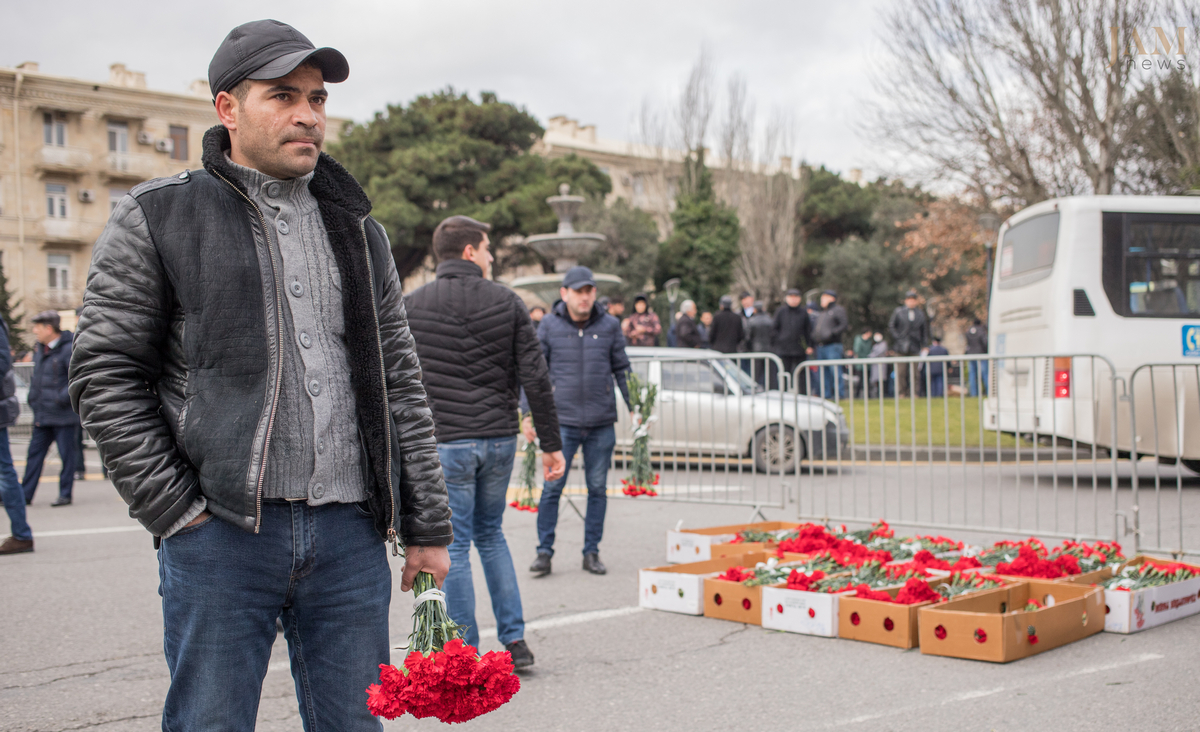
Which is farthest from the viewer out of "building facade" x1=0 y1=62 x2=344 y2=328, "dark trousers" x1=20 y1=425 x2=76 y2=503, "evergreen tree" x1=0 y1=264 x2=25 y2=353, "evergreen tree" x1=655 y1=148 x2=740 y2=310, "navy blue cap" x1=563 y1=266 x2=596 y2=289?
"building facade" x1=0 y1=62 x2=344 y2=328

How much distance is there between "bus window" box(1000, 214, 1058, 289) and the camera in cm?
1207

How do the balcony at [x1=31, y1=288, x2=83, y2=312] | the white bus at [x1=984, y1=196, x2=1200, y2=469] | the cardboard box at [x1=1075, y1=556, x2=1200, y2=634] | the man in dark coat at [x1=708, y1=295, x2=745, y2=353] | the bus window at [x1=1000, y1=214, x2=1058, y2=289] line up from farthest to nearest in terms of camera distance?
the balcony at [x1=31, y1=288, x2=83, y2=312]
the man in dark coat at [x1=708, y1=295, x2=745, y2=353]
the bus window at [x1=1000, y1=214, x2=1058, y2=289]
the white bus at [x1=984, y1=196, x2=1200, y2=469]
the cardboard box at [x1=1075, y1=556, x2=1200, y2=634]

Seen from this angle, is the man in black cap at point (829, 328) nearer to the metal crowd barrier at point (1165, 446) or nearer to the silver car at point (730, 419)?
the silver car at point (730, 419)

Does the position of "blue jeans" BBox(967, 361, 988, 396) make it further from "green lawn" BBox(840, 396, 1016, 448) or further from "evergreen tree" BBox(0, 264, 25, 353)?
"evergreen tree" BBox(0, 264, 25, 353)

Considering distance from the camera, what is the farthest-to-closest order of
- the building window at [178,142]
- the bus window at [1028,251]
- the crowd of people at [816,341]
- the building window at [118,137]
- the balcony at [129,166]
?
the building window at [178,142], the building window at [118,137], the balcony at [129,166], the bus window at [1028,251], the crowd of people at [816,341]

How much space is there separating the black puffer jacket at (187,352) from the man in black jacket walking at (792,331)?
1475 centimetres

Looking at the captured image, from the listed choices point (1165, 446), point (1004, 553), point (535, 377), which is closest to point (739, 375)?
point (1004, 553)

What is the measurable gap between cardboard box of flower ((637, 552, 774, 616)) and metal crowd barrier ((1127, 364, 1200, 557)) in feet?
8.62

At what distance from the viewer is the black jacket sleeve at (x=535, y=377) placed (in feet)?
17.0

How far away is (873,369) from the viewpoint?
8008 mm

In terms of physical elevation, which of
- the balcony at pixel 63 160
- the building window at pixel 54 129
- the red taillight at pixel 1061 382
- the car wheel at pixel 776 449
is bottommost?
the car wheel at pixel 776 449

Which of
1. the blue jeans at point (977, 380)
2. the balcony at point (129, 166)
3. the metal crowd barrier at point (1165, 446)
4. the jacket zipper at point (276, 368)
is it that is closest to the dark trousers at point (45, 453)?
the blue jeans at point (977, 380)

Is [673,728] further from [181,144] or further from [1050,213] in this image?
[181,144]

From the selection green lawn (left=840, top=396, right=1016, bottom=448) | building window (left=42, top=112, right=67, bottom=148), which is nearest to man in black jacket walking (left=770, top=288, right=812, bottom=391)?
green lawn (left=840, top=396, right=1016, bottom=448)
